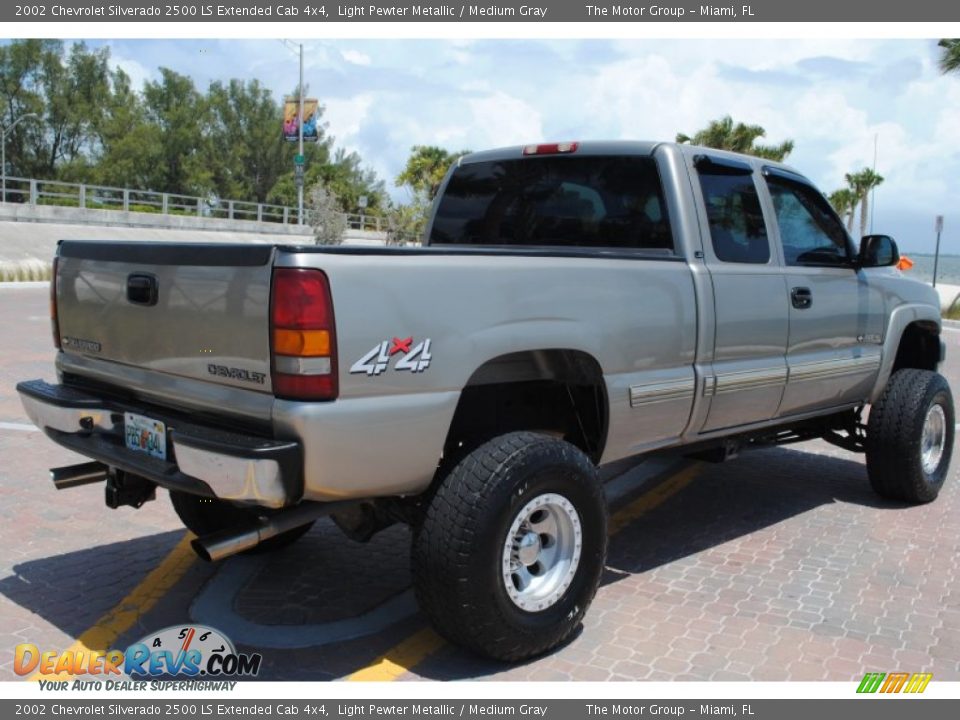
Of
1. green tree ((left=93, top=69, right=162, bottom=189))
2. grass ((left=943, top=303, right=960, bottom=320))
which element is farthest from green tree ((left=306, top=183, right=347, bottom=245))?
green tree ((left=93, top=69, right=162, bottom=189))

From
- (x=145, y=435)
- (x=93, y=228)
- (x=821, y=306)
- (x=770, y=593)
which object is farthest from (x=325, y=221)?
(x=145, y=435)

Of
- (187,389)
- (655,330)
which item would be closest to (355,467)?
(187,389)

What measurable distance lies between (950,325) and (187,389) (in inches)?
814

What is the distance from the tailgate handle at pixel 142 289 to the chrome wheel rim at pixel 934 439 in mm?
4910

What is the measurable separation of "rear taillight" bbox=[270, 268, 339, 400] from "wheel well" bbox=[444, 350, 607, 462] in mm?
738

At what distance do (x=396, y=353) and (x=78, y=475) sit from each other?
5.79ft

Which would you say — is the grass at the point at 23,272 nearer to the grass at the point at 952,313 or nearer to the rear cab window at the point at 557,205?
the rear cab window at the point at 557,205

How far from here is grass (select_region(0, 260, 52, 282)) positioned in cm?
2175

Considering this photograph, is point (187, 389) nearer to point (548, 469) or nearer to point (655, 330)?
point (548, 469)

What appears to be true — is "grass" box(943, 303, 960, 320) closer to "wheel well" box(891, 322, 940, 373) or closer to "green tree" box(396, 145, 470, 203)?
"wheel well" box(891, 322, 940, 373)

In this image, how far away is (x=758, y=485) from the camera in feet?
21.5

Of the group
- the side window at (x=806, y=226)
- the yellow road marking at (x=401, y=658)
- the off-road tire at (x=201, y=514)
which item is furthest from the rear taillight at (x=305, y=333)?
the side window at (x=806, y=226)

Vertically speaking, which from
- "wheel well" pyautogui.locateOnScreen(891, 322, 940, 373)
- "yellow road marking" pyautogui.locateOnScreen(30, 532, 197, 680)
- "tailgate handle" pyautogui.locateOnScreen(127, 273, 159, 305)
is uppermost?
"tailgate handle" pyautogui.locateOnScreen(127, 273, 159, 305)

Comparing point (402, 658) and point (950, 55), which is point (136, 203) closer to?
point (950, 55)
